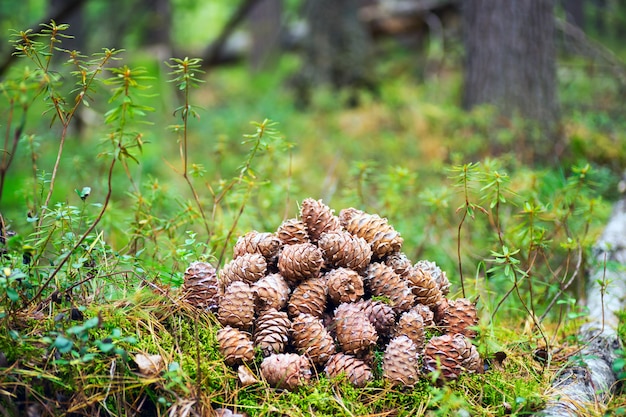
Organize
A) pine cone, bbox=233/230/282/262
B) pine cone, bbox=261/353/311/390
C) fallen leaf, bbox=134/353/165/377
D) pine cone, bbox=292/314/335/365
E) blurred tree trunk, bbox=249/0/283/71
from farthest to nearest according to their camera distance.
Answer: blurred tree trunk, bbox=249/0/283/71
pine cone, bbox=233/230/282/262
pine cone, bbox=292/314/335/365
pine cone, bbox=261/353/311/390
fallen leaf, bbox=134/353/165/377

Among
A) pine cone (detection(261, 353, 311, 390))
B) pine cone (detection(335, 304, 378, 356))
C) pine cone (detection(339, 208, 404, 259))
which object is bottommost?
pine cone (detection(261, 353, 311, 390))

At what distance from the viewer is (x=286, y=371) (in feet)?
6.14

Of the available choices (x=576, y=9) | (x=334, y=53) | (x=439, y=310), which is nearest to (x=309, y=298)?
(x=439, y=310)

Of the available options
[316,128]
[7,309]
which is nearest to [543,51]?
[316,128]

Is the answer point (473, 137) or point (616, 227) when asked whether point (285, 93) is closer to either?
point (473, 137)

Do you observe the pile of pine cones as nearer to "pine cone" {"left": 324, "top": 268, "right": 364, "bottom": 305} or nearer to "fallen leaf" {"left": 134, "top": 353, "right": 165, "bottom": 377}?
"pine cone" {"left": 324, "top": 268, "right": 364, "bottom": 305}

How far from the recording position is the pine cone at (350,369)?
194cm

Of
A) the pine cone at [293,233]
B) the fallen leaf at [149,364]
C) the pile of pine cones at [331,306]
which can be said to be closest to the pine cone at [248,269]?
the pile of pine cones at [331,306]

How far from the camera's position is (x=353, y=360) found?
1.97 m

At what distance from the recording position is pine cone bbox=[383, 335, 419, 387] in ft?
6.32

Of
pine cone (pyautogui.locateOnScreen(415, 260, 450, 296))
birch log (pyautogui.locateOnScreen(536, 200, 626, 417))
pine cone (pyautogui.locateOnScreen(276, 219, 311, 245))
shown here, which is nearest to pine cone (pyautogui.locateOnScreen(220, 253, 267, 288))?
pine cone (pyautogui.locateOnScreen(276, 219, 311, 245))

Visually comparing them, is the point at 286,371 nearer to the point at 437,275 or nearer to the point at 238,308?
the point at 238,308

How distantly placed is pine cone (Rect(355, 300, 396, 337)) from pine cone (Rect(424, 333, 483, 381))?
0.53 feet

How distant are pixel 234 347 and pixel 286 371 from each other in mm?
217
